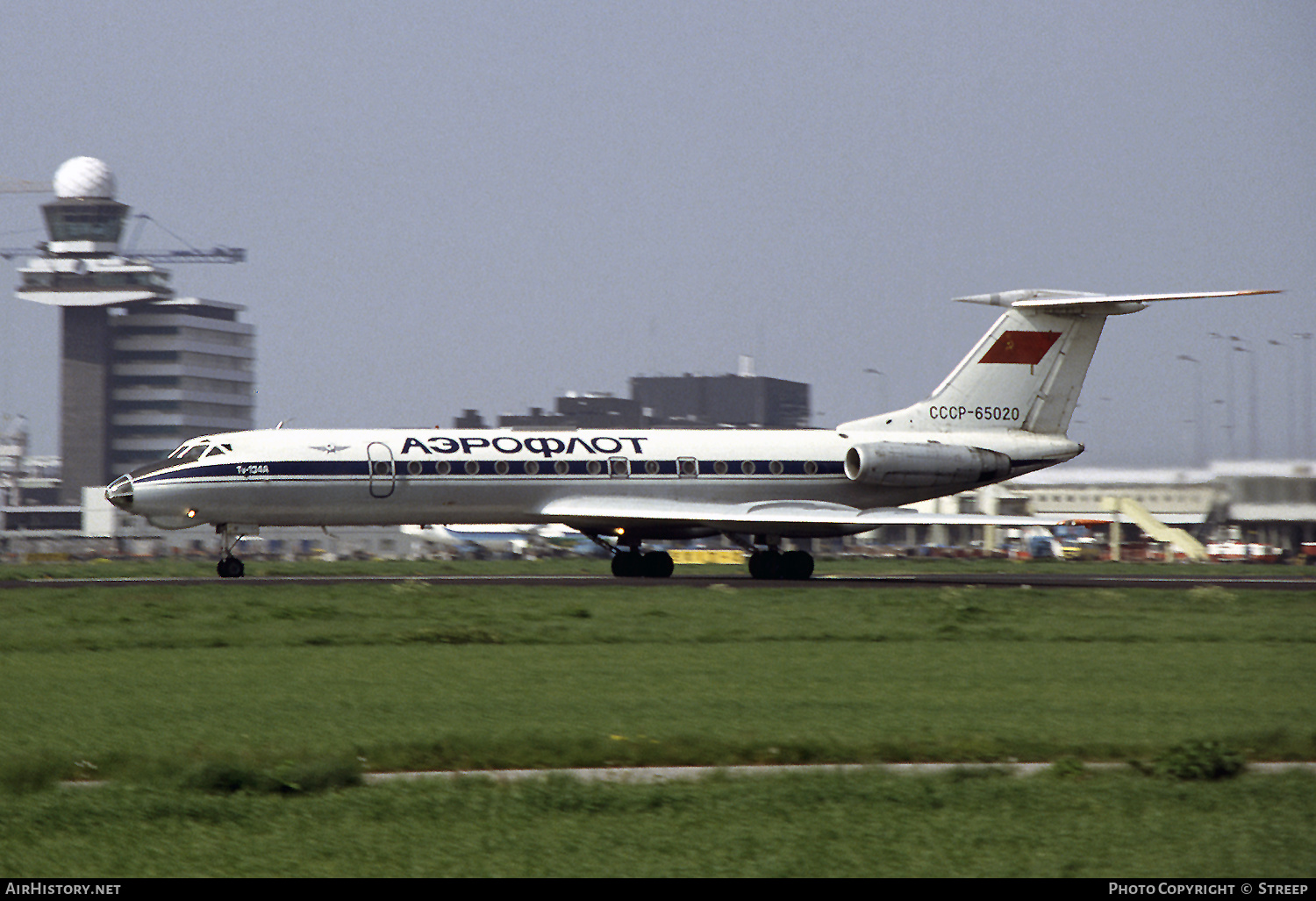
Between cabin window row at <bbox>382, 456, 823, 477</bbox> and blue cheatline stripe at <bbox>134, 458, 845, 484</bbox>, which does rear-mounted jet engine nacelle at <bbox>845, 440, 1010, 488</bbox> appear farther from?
cabin window row at <bbox>382, 456, 823, 477</bbox>

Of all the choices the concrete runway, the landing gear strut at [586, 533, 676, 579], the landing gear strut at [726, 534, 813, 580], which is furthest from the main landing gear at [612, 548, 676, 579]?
the landing gear strut at [726, 534, 813, 580]

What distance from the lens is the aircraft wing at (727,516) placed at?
3453 cm

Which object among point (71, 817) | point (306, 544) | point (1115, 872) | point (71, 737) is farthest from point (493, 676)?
point (306, 544)

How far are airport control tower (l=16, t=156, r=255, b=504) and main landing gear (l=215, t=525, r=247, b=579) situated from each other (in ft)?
348

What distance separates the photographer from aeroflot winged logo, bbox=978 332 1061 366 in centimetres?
3822

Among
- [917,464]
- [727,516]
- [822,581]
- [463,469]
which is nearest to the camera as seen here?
[463,469]

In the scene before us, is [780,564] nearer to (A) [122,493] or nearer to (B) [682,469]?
(B) [682,469]

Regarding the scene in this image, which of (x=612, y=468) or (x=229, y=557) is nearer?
(x=229, y=557)

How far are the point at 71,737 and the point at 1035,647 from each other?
13.1 m

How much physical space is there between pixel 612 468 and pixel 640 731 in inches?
904

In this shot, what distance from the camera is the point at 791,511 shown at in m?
35.2

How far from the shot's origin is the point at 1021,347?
3828 centimetres

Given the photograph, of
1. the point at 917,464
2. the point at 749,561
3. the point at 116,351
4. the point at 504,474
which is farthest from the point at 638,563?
the point at 116,351

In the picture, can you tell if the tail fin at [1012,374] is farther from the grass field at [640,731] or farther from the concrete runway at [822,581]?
the grass field at [640,731]
